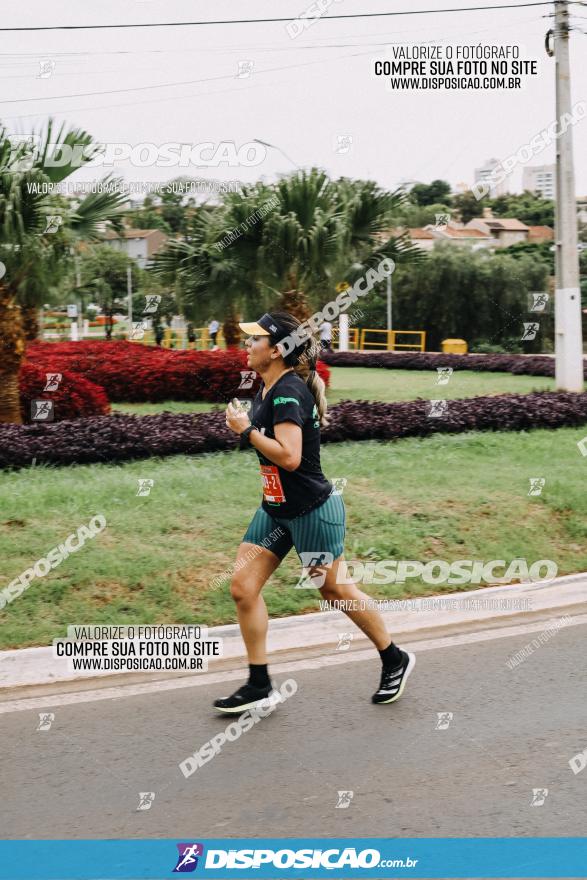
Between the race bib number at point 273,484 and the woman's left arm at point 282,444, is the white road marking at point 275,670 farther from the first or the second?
the woman's left arm at point 282,444

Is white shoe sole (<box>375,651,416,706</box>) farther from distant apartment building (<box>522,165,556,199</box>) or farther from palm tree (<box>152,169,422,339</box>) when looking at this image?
distant apartment building (<box>522,165,556,199</box>)

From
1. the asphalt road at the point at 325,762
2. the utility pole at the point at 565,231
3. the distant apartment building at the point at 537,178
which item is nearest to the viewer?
the asphalt road at the point at 325,762

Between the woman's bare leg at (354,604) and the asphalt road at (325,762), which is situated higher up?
the woman's bare leg at (354,604)

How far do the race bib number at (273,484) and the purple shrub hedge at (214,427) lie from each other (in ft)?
17.0

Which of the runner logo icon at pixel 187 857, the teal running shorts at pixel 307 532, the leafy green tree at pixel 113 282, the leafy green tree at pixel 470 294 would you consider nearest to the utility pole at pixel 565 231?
the teal running shorts at pixel 307 532

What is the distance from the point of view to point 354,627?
6598 millimetres

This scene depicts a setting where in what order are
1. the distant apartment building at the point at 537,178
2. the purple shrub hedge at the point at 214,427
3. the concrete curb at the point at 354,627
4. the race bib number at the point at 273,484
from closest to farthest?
the race bib number at the point at 273,484, the concrete curb at the point at 354,627, the purple shrub hedge at the point at 214,427, the distant apartment building at the point at 537,178

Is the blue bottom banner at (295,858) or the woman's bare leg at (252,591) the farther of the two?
the woman's bare leg at (252,591)

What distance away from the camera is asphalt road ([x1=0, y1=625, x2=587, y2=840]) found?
3986 mm

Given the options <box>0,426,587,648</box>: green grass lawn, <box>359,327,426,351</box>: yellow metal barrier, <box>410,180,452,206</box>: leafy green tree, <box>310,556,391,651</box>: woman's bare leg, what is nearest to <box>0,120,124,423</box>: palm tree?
<box>0,426,587,648</box>: green grass lawn

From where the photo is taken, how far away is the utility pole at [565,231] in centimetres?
1527

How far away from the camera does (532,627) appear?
22.0ft

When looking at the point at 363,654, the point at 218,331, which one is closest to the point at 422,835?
the point at 363,654

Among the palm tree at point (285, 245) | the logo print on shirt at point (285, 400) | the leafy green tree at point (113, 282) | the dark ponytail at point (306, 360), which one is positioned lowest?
the logo print on shirt at point (285, 400)
